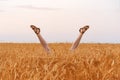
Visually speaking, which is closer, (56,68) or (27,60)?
(56,68)

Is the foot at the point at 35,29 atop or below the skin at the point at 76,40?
atop

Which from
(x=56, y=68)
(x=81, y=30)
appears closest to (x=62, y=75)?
(x=56, y=68)

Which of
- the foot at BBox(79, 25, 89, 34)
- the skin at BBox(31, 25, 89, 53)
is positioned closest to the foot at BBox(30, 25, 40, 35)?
the skin at BBox(31, 25, 89, 53)

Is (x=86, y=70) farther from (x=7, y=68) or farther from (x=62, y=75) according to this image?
(x=7, y=68)

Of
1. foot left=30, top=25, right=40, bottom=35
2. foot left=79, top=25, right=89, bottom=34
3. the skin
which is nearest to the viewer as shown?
the skin

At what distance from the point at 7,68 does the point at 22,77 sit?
1.04ft

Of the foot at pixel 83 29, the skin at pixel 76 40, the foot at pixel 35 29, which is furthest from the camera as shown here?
the foot at pixel 83 29

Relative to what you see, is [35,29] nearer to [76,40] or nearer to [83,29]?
[76,40]

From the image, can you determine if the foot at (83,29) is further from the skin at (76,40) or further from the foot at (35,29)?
the foot at (35,29)

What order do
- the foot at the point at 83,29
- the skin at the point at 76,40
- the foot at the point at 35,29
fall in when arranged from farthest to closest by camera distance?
the foot at the point at 83,29 < the foot at the point at 35,29 < the skin at the point at 76,40

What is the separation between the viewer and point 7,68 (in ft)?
9.61

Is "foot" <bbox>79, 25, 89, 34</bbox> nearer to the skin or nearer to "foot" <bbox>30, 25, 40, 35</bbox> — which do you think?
the skin

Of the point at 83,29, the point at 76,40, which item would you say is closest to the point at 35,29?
the point at 76,40

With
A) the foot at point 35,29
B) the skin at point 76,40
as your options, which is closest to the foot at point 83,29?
the skin at point 76,40
